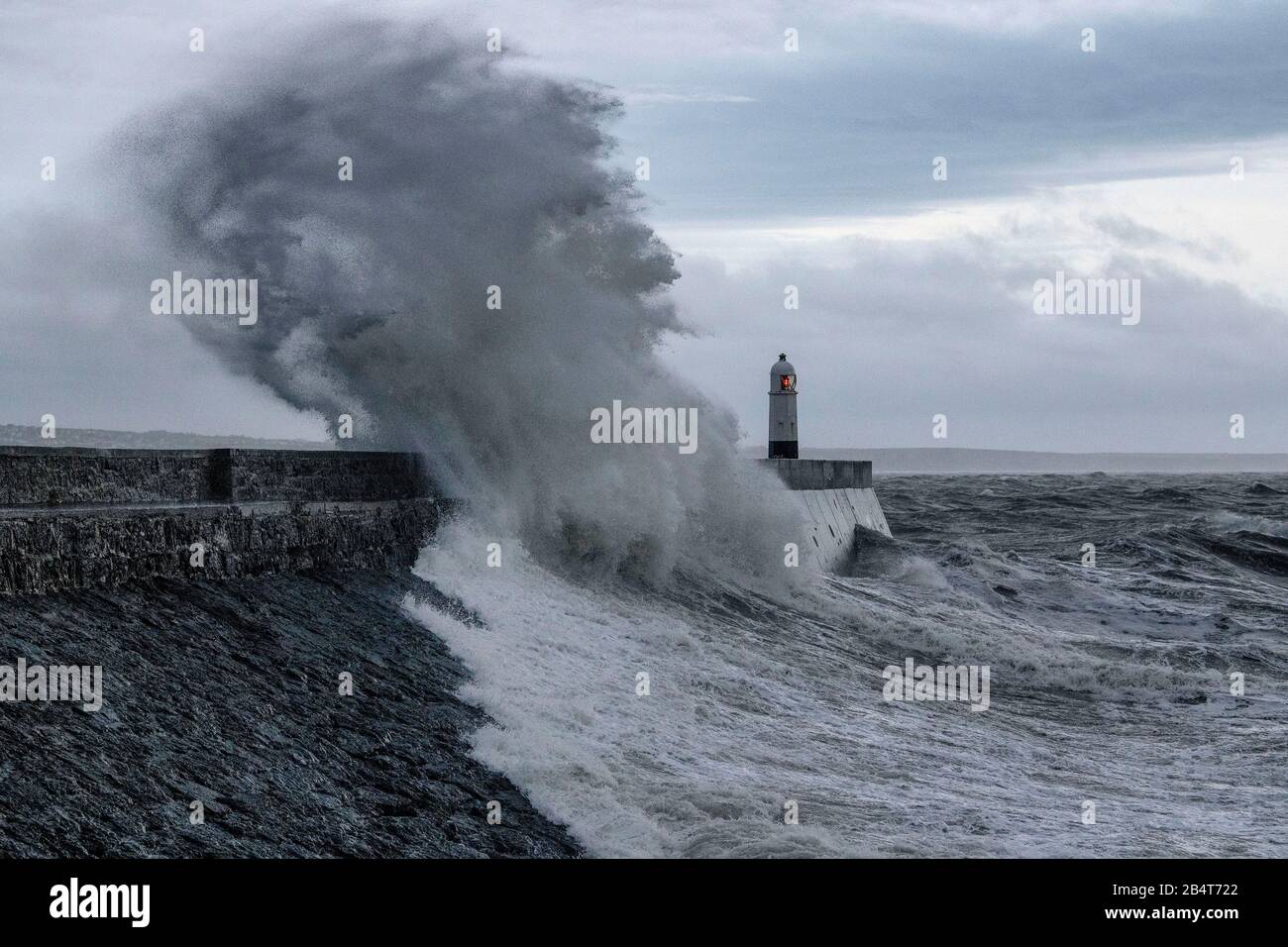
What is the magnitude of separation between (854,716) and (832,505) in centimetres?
1018

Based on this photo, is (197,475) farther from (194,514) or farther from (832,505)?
(832,505)

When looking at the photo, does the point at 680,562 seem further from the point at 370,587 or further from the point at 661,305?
the point at 370,587

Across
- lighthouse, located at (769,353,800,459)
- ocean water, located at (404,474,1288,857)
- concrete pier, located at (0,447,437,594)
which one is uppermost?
lighthouse, located at (769,353,800,459)

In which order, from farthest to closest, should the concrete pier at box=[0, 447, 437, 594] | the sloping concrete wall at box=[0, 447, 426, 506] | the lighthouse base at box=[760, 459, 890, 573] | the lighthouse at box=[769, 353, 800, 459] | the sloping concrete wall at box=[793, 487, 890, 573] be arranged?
the lighthouse at box=[769, 353, 800, 459] < the lighthouse base at box=[760, 459, 890, 573] < the sloping concrete wall at box=[793, 487, 890, 573] < the sloping concrete wall at box=[0, 447, 426, 506] < the concrete pier at box=[0, 447, 437, 594]

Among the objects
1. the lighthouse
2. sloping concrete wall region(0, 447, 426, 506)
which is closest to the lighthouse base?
the lighthouse

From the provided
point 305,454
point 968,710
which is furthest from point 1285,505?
point 305,454

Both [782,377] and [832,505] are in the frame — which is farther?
[782,377]

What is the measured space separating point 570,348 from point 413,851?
7790 mm

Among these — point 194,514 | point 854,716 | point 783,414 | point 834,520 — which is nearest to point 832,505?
point 834,520

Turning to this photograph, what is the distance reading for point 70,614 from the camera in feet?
17.9

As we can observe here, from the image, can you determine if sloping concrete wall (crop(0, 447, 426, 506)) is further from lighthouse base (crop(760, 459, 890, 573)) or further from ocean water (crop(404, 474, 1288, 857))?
lighthouse base (crop(760, 459, 890, 573))

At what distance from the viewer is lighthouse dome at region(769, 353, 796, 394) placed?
20984 mm

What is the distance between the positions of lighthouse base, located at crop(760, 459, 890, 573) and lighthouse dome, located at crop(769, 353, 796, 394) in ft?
5.01

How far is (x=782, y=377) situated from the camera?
2102cm
